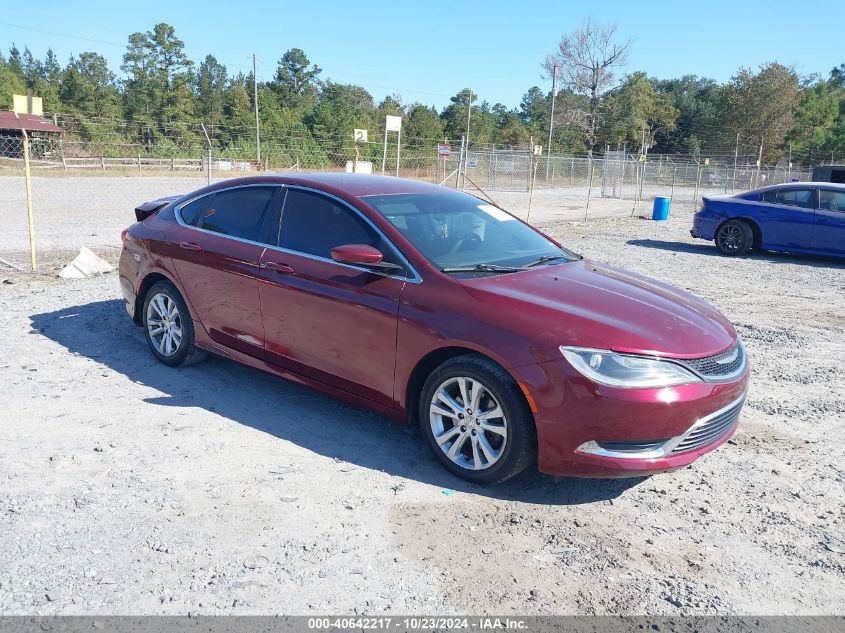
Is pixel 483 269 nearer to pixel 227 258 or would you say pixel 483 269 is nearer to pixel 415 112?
pixel 227 258

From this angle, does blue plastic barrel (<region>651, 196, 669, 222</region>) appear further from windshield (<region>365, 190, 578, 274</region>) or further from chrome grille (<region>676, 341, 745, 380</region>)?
chrome grille (<region>676, 341, 745, 380</region>)

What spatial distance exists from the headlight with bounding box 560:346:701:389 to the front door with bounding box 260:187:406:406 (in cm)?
114

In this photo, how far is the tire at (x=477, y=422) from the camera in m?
3.72

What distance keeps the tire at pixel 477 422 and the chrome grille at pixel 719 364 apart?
893 millimetres

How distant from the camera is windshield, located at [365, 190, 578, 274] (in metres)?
4.45

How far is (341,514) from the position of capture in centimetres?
365

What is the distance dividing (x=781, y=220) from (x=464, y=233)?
1099 cm

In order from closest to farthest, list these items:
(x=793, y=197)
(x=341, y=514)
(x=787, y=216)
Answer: (x=341, y=514) < (x=793, y=197) < (x=787, y=216)

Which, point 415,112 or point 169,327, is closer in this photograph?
point 169,327

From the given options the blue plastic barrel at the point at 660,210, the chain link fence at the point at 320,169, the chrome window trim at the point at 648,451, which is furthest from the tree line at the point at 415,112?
the chrome window trim at the point at 648,451

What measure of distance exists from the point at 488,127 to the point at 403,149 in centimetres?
3428

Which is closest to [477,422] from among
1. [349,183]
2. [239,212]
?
[349,183]

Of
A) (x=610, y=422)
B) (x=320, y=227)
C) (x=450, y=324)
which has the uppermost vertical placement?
(x=320, y=227)

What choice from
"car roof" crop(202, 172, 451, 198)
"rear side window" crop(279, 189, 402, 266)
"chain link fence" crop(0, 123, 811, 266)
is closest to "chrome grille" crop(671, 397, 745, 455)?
"rear side window" crop(279, 189, 402, 266)
